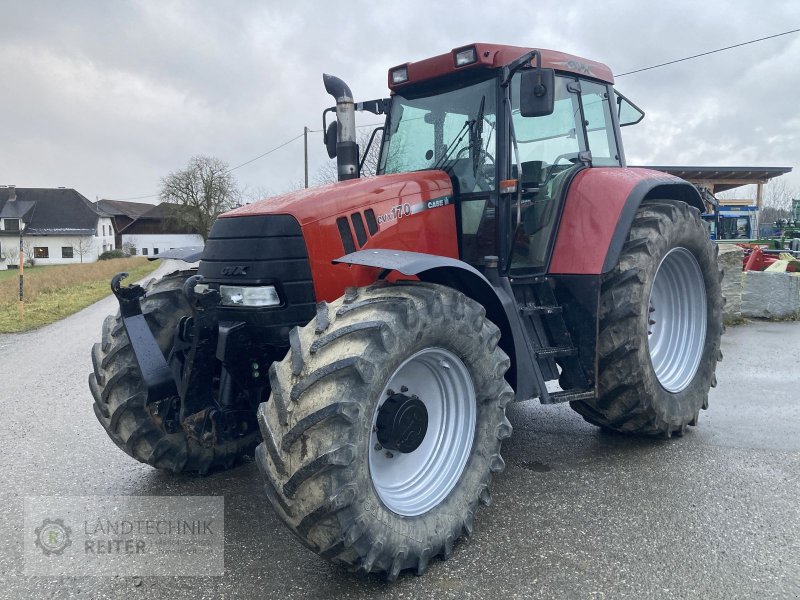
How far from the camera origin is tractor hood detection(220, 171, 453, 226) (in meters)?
3.28

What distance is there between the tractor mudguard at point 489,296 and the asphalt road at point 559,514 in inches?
27.7

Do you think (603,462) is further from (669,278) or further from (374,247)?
(374,247)

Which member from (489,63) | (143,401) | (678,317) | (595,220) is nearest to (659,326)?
(678,317)

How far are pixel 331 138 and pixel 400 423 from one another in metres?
2.63

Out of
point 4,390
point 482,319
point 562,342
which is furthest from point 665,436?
point 4,390

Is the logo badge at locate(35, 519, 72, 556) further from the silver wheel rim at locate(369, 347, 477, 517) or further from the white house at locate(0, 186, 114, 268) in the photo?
the white house at locate(0, 186, 114, 268)

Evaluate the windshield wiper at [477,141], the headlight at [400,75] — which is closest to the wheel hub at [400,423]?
the windshield wiper at [477,141]

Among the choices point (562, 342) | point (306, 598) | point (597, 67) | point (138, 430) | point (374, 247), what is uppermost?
point (597, 67)

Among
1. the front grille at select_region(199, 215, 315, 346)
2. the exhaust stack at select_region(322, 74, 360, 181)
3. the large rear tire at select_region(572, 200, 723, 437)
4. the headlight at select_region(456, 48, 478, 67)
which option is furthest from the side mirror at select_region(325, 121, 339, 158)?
the large rear tire at select_region(572, 200, 723, 437)

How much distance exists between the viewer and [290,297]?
3.23 metres

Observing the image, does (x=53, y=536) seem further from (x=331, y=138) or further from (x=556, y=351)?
(x=331, y=138)

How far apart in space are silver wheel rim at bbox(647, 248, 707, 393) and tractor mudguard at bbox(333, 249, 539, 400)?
1.67m

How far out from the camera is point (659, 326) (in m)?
4.98

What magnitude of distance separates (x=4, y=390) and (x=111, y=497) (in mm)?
3733
